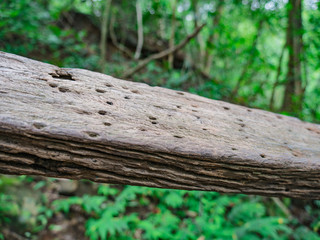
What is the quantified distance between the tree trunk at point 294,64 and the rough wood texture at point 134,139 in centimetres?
353

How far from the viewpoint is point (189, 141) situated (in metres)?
1.21

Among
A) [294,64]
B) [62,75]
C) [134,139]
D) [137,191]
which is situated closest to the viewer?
[134,139]

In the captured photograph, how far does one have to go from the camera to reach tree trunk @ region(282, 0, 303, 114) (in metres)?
4.65

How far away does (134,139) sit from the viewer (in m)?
1.08

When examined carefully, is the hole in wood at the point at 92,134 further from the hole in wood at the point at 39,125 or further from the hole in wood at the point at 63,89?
the hole in wood at the point at 63,89

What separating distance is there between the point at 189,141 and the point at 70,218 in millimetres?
2557

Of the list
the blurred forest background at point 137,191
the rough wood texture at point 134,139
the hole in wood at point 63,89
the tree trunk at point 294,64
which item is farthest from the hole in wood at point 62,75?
the tree trunk at point 294,64

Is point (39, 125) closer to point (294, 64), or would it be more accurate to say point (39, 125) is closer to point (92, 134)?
point (92, 134)

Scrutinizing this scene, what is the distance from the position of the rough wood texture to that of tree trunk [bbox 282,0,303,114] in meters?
3.53

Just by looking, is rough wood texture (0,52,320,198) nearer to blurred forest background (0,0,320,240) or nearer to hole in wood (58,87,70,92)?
hole in wood (58,87,70,92)

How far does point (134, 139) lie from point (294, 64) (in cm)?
499

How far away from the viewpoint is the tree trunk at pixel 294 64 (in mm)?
4652

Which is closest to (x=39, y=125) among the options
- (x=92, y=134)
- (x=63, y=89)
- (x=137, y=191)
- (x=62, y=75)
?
(x=92, y=134)

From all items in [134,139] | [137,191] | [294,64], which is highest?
[294,64]
